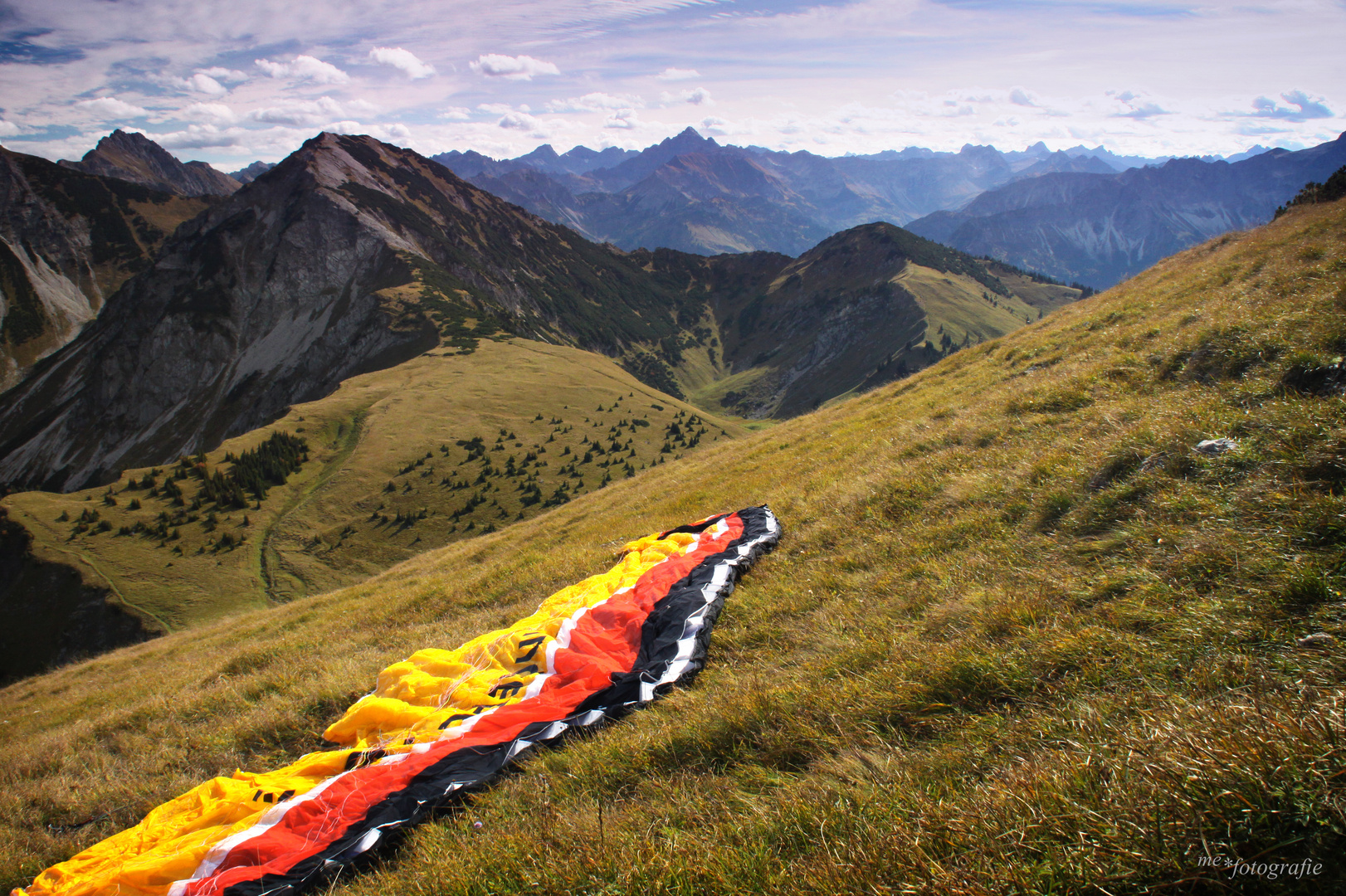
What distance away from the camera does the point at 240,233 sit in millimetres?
134125

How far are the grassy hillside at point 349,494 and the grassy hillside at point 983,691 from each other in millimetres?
48448

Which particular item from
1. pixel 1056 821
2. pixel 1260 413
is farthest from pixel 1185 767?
pixel 1260 413

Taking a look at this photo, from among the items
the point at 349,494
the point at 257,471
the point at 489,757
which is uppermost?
the point at 489,757

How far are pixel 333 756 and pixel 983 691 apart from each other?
5.93m

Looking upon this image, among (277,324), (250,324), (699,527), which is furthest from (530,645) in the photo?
(250,324)

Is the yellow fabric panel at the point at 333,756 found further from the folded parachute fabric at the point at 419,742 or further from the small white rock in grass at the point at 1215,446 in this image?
the small white rock in grass at the point at 1215,446

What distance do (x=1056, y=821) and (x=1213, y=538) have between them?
3334 mm

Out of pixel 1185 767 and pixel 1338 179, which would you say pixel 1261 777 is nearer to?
pixel 1185 767

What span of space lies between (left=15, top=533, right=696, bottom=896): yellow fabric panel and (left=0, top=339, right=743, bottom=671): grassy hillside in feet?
163

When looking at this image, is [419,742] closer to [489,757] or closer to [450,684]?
[450,684]

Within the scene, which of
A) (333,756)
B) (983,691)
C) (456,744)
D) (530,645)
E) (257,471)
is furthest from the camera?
(257,471)

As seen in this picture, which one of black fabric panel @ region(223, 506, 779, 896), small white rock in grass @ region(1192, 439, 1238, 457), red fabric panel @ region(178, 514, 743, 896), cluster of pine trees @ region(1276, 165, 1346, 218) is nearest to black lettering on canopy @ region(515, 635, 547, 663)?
red fabric panel @ region(178, 514, 743, 896)

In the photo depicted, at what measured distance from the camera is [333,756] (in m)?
5.57

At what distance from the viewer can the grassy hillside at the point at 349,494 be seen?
49469 millimetres
